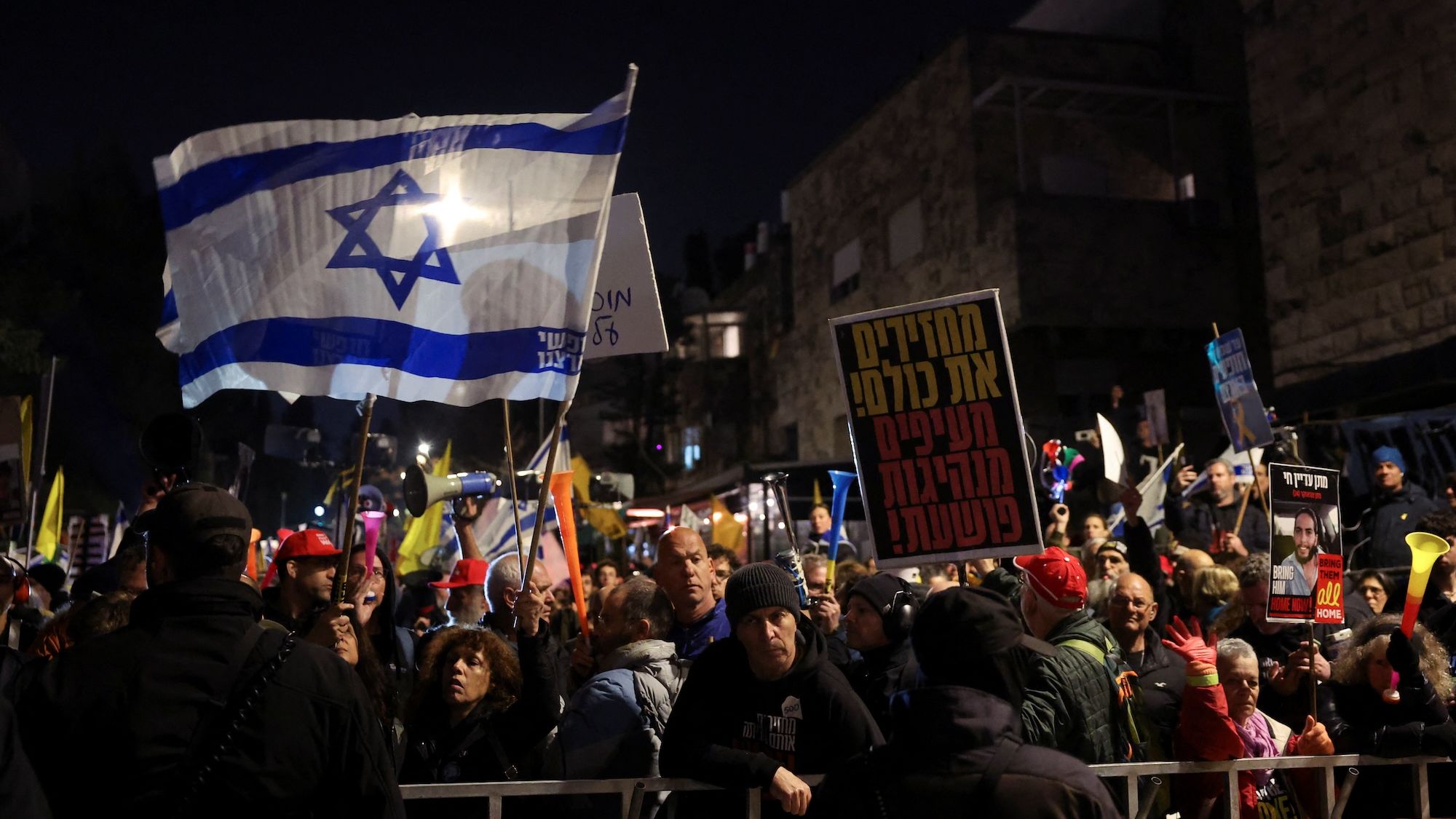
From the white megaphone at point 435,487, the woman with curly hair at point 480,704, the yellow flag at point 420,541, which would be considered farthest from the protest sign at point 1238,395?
the yellow flag at point 420,541

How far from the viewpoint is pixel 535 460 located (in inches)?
413

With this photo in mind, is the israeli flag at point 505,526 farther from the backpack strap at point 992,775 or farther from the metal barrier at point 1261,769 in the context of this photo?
the backpack strap at point 992,775

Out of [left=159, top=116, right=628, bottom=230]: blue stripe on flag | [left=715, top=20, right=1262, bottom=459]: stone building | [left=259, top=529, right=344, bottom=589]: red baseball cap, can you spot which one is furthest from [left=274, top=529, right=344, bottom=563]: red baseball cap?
[left=715, top=20, right=1262, bottom=459]: stone building

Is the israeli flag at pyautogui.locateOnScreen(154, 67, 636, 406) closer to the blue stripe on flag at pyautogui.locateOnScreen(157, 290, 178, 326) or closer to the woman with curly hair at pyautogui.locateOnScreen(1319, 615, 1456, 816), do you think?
the blue stripe on flag at pyautogui.locateOnScreen(157, 290, 178, 326)

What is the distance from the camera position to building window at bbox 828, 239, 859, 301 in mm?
31938

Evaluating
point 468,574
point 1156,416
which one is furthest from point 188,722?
point 1156,416

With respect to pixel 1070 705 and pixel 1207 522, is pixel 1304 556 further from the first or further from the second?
pixel 1207 522

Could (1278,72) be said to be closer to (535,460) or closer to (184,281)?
(535,460)

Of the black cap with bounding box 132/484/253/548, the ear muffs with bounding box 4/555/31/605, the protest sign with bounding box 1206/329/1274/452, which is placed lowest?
the ear muffs with bounding box 4/555/31/605

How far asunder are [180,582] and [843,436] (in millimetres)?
29406

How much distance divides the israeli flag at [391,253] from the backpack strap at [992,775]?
244 centimetres

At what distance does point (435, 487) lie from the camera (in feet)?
24.2

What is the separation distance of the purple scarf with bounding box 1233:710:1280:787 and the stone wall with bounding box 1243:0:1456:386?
1090 centimetres

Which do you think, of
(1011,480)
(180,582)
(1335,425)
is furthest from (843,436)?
(180,582)
